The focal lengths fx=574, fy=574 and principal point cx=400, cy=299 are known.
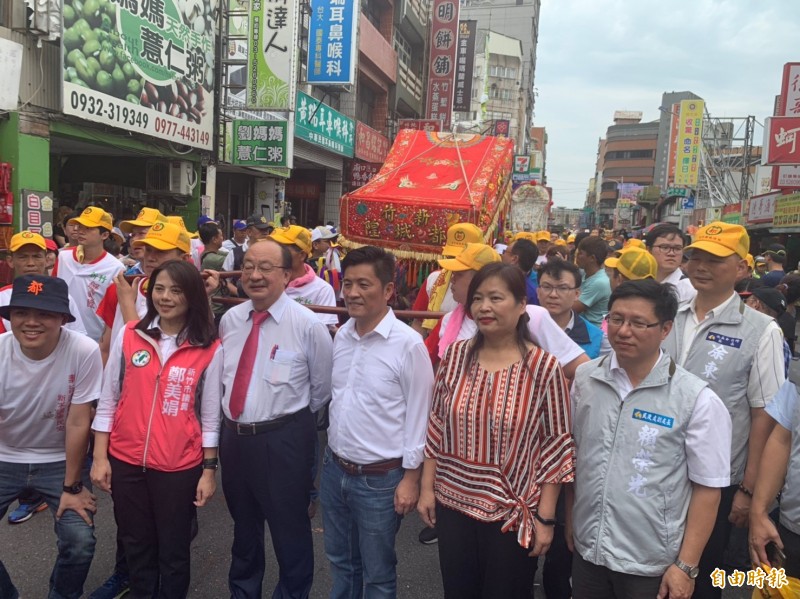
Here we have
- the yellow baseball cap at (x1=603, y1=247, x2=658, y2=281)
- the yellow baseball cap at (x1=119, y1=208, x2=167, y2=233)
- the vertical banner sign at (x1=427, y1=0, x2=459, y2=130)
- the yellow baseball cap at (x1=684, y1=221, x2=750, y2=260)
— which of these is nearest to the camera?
the yellow baseball cap at (x1=684, y1=221, x2=750, y2=260)

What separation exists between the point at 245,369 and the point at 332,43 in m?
14.2

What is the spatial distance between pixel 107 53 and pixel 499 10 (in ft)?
206

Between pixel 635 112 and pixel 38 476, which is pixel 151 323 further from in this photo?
pixel 635 112

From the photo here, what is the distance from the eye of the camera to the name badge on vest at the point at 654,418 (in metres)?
2.02

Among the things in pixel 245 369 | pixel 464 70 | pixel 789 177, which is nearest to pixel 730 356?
pixel 245 369

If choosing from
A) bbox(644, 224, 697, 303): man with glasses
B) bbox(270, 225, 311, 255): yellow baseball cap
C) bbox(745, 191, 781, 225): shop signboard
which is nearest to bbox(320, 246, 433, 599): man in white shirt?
bbox(270, 225, 311, 255): yellow baseball cap

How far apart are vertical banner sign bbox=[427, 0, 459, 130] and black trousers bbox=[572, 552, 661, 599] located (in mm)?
23054

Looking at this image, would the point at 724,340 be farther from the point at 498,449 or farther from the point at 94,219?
the point at 94,219

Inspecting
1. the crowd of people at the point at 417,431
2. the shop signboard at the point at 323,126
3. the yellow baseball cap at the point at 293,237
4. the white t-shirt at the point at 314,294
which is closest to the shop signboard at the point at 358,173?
the shop signboard at the point at 323,126

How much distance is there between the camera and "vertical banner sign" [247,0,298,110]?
11.8m

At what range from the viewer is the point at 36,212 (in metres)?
8.14

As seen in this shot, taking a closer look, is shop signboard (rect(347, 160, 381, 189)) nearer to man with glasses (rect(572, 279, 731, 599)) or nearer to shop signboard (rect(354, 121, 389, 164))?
shop signboard (rect(354, 121, 389, 164))

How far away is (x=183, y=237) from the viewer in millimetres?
3471

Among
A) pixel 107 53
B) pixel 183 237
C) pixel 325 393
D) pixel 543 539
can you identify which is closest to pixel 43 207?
pixel 107 53
